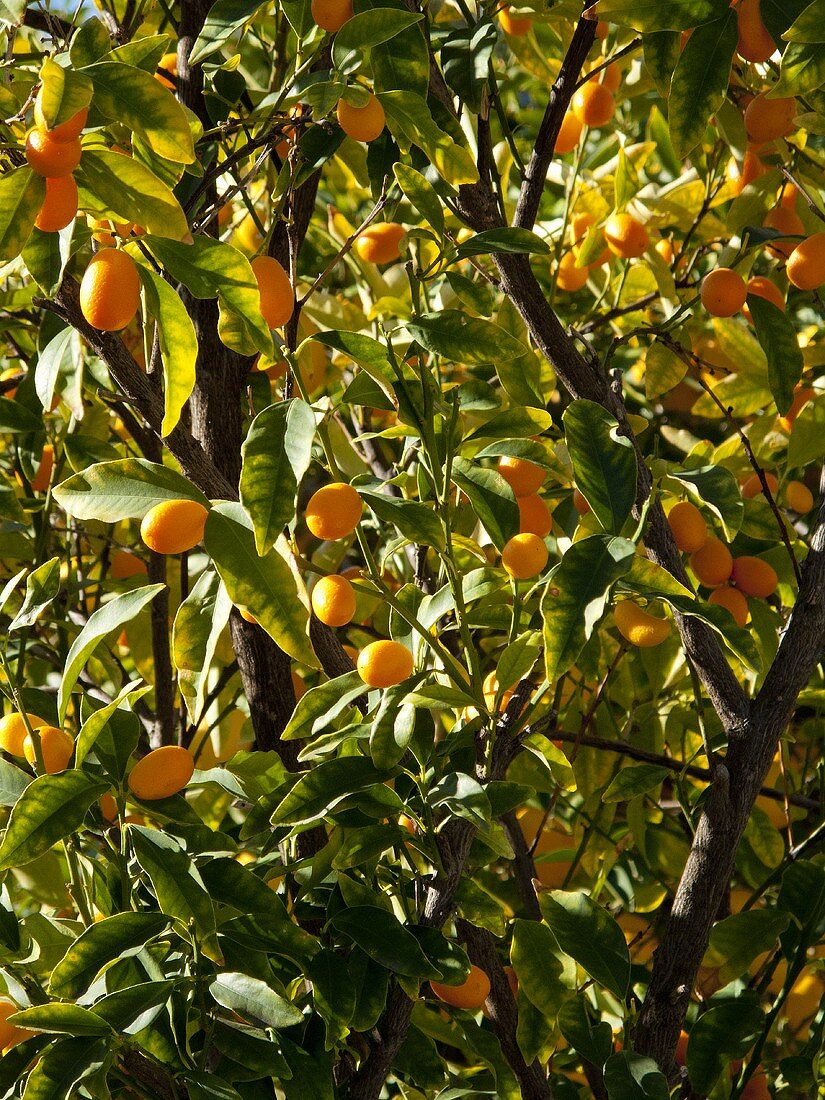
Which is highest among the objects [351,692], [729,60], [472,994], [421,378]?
[729,60]

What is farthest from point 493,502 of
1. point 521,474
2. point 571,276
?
point 571,276

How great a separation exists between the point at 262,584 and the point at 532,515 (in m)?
0.22

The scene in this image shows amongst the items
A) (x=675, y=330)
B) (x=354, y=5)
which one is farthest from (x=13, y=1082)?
(x=675, y=330)

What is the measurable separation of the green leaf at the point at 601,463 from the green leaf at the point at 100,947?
1.14 ft

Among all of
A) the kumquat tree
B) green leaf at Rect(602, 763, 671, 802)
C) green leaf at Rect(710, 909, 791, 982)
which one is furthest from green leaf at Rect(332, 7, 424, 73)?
green leaf at Rect(710, 909, 791, 982)

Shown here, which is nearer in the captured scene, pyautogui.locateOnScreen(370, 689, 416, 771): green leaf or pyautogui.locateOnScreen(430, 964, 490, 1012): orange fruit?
pyautogui.locateOnScreen(370, 689, 416, 771): green leaf

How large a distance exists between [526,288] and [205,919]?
1.67 feet

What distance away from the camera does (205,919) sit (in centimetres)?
62

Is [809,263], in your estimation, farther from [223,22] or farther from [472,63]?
[223,22]

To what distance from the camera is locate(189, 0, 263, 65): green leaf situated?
0.69 meters

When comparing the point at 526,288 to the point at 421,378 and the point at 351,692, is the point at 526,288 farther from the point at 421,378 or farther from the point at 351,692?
the point at 351,692

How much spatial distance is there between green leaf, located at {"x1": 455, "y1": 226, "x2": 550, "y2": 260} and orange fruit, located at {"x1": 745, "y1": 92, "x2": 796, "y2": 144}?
22 centimetres

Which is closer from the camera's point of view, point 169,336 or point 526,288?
point 169,336

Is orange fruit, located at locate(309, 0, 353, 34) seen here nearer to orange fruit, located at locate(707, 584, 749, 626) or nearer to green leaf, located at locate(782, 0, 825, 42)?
green leaf, located at locate(782, 0, 825, 42)
